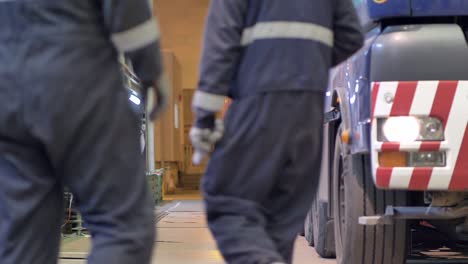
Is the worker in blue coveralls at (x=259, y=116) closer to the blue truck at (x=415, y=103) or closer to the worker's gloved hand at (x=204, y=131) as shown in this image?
the worker's gloved hand at (x=204, y=131)

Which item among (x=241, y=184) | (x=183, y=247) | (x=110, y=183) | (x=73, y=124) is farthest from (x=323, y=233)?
(x=73, y=124)

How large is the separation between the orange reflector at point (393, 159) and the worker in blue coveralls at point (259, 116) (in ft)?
2.65

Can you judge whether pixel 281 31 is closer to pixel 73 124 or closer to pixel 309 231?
pixel 73 124

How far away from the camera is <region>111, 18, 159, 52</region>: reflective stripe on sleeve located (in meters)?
2.13

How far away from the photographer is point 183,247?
6660 mm

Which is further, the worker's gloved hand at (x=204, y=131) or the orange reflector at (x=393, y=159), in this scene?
the orange reflector at (x=393, y=159)

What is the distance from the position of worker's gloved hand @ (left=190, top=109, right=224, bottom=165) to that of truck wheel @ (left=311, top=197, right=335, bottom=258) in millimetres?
2825

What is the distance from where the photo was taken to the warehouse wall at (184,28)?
730 inches

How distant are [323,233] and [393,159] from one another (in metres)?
2.24

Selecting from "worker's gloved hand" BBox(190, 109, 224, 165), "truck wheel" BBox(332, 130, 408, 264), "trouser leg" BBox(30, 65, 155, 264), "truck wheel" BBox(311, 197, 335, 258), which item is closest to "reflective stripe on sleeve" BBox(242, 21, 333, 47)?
"worker's gloved hand" BBox(190, 109, 224, 165)

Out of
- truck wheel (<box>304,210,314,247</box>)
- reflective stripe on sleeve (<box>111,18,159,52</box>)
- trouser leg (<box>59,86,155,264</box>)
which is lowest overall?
truck wheel (<box>304,210,314,247</box>)

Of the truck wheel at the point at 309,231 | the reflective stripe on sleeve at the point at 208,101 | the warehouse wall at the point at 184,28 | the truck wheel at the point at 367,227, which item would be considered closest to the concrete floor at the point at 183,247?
the truck wheel at the point at 309,231

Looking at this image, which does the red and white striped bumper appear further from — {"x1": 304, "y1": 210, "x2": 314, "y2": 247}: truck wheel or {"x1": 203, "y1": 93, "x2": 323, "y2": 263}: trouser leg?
{"x1": 304, "y1": 210, "x2": 314, "y2": 247}: truck wheel

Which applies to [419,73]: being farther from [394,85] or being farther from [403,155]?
[403,155]
